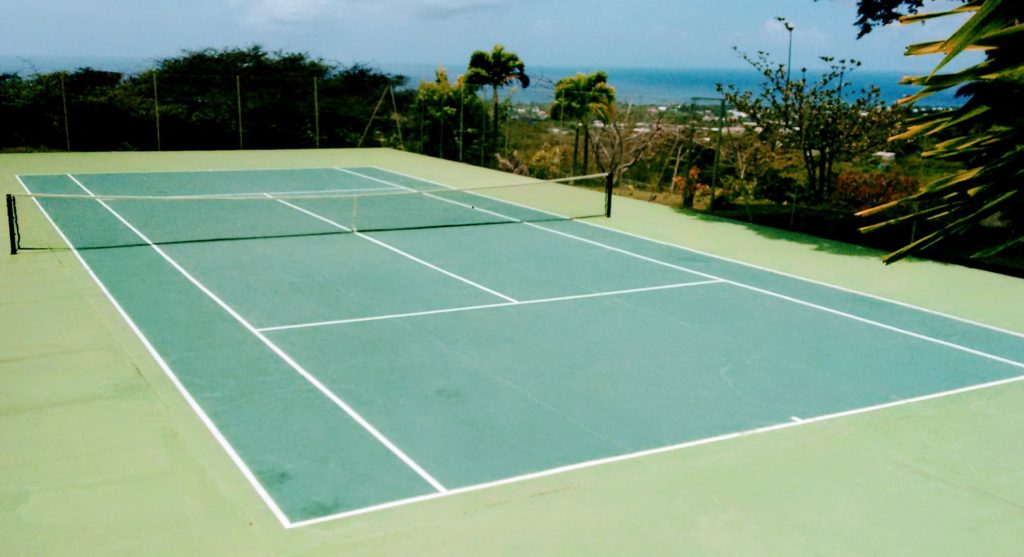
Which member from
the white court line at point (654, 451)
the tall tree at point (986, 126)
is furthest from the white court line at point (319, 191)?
the tall tree at point (986, 126)

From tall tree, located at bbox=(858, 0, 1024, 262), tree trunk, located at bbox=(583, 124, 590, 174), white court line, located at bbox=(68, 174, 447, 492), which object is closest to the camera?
tall tree, located at bbox=(858, 0, 1024, 262)

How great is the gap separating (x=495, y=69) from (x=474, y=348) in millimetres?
23162

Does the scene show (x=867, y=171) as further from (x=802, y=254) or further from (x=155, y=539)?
(x=155, y=539)

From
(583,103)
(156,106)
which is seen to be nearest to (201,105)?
(156,106)

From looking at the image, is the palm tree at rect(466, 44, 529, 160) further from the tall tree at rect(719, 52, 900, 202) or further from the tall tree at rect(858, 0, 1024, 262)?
the tall tree at rect(858, 0, 1024, 262)

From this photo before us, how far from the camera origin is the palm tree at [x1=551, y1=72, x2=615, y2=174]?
24.2 m

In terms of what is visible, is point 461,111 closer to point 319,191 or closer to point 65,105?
point 319,191

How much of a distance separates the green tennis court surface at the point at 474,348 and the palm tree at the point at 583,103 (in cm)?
749

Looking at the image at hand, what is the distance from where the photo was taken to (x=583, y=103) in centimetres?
2627

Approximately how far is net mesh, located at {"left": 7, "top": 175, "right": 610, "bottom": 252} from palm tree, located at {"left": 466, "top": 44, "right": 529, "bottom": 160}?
10.1 m

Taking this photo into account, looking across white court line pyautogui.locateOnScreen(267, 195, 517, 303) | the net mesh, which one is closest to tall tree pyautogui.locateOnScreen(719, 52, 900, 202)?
the net mesh

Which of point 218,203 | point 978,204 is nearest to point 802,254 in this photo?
point 218,203

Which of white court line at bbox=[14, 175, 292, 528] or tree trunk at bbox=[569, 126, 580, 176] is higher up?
tree trunk at bbox=[569, 126, 580, 176]

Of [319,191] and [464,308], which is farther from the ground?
[319,191]
